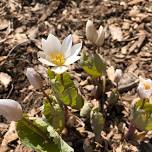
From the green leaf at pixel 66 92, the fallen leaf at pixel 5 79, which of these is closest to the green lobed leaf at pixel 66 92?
Result: the green leaf at pixel 66 92

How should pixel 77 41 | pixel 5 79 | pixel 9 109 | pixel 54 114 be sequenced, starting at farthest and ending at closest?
pixel 77 41
pixel 5 79
pixel 54 114
pixel 9 109

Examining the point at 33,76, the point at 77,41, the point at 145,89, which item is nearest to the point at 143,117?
the point at 145,89

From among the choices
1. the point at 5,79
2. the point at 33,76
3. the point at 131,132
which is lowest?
the point at 131,132

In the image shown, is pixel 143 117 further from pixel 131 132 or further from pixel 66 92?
pixel 66 92

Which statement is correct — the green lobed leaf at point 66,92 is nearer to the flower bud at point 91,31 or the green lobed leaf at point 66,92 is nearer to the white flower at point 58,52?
the white flower at point 58,52

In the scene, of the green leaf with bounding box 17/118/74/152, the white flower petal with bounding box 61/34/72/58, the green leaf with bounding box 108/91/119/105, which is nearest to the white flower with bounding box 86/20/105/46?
the white flower petal with bounding box 61/34/72/58

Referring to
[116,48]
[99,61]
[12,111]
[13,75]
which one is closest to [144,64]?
[116,48]

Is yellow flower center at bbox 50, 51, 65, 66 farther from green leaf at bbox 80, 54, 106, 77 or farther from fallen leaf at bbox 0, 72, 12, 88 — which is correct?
fallen leaf at bbox 0, 72, 12, 88

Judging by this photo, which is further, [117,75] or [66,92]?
[117,75]
